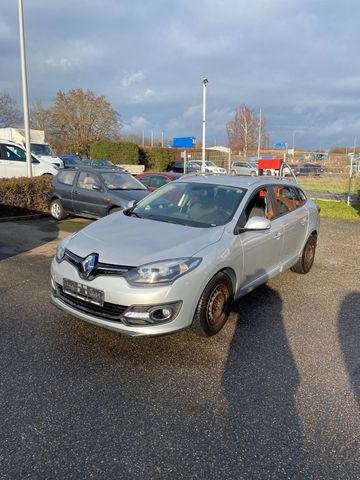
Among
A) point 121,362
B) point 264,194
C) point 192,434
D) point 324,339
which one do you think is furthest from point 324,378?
point 264,194

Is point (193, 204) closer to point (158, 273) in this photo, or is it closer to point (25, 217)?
point (158, 273)

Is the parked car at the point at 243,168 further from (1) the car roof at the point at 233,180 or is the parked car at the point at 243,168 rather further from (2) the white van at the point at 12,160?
(1) the car roof at the point at 233,180

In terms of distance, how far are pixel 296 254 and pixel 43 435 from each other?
4.21 metres

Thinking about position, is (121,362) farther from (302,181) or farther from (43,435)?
(302,181)

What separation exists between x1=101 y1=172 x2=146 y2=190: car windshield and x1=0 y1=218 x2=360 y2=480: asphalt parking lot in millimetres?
4935

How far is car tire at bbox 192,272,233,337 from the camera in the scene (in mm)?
3453

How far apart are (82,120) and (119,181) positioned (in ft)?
110

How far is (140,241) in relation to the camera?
3.55m

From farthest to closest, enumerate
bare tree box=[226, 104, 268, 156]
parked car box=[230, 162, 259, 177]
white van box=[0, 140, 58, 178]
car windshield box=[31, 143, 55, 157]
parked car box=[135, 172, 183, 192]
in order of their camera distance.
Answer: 1. bare tree box=[226, 104, 268, 156]
2. parked car box=[230, 162, 259, 177]
3. car windshield box=[31, 143, 55, 157]
4. white van box=[0, 140, 58, 178]
5. parked car box=[135, 172, 183, 192]

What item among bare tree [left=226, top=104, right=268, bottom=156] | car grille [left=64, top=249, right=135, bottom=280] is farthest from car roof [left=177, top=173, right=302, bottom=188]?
bare tree [left=226, top=104, right=268, bottom=156]

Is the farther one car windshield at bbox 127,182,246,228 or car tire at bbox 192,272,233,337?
car windshield at bbox 127,182,246,228

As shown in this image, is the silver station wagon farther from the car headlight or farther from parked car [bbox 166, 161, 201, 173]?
parked car [bbox 166, 161, 201, 173]

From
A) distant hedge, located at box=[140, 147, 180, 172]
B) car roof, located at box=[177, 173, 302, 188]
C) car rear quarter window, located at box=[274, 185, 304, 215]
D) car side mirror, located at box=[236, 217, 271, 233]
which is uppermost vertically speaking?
distant hedge, located at box=[140, 147, 180, 172]

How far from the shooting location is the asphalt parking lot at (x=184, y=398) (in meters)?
2.22
